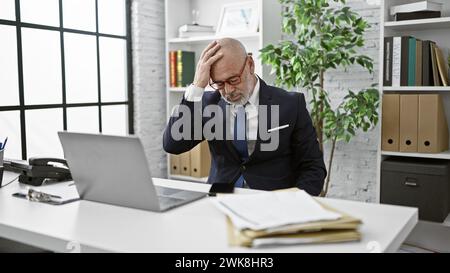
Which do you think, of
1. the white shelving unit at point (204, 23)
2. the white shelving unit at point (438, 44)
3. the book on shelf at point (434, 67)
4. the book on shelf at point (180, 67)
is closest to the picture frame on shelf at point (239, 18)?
the white shelving unit at point (204, 23)

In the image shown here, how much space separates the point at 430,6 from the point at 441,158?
938mm

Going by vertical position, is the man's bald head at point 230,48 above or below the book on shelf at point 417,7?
below

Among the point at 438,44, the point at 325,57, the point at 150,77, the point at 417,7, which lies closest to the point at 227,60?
the point at 325,57

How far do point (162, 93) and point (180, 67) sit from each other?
0.35m

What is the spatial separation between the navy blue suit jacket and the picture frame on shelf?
1563mm

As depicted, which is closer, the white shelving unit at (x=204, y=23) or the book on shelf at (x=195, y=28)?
the white shelving unit at (x=204, y=23)

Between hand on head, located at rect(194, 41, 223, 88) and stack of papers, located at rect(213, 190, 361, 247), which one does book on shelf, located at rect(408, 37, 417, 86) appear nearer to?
hand on head, located at rect(194, 41, 223, 88)

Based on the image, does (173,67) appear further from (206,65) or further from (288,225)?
(288,225)

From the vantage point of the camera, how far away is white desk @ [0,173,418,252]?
3.37ft

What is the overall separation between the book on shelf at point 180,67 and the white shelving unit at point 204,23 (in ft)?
0.15

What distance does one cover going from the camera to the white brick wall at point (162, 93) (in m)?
→ 3.41

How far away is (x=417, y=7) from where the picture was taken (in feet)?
9.27

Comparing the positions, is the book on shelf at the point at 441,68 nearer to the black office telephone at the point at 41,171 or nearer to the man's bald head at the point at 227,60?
the man's bald head at the point at 227,60

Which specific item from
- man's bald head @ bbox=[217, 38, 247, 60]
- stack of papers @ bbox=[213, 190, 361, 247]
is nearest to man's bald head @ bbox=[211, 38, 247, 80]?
man's bald head @ bbox=[217, 38, 247, 60]
